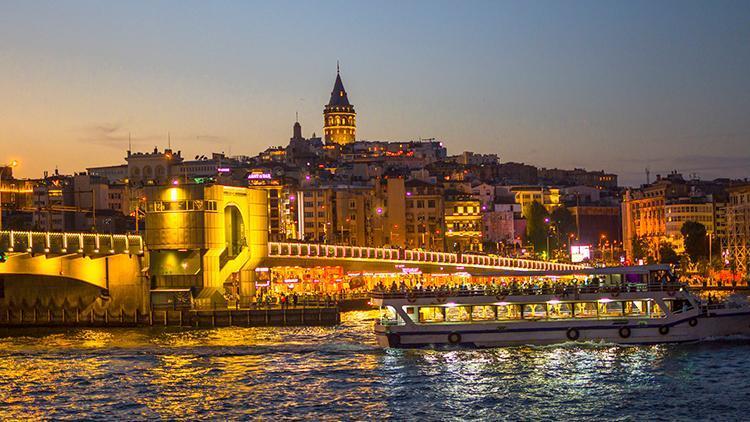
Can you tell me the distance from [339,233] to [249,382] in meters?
116

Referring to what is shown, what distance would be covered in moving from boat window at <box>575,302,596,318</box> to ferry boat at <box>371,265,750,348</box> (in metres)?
0.05

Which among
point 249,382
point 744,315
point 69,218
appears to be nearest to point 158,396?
point 249,382

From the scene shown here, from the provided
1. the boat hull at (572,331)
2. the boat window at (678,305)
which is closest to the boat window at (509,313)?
the boat hull at (572,331)

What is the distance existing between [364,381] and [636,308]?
16824mm

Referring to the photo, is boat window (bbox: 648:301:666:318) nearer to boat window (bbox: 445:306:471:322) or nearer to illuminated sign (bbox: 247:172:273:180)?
boat window (bbox: 445:306:471:322)

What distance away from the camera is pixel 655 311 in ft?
219

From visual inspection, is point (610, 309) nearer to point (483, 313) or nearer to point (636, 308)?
point (636, 308)

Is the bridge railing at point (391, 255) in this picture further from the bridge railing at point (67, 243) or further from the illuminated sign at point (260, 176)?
the illuminated sign at point (260, 176)

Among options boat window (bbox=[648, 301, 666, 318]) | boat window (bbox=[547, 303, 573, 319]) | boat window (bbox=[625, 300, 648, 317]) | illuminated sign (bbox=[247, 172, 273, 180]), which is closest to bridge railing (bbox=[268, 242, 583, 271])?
boat window (bbox=[547, 303, 573, 319])

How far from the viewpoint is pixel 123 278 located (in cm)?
9031

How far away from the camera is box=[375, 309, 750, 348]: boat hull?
65938mm

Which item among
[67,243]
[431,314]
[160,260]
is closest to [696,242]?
[160,260]

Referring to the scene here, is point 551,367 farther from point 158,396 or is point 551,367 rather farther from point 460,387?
point 158,396

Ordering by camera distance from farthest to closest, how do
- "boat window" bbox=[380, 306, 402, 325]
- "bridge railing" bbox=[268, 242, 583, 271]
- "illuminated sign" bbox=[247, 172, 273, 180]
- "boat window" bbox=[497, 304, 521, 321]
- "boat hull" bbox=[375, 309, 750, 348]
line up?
"illuminated sign" bbox=[247, 172, 273, 180] → "bridge railing" bbox=[268, 242, 583, 271] → "boat window" bbox=[497, 304, 521, 321] → "boat window" bbox=[380, 306, 402, 325] → "boat hull" bbox=[375, 309, 750, 348]
